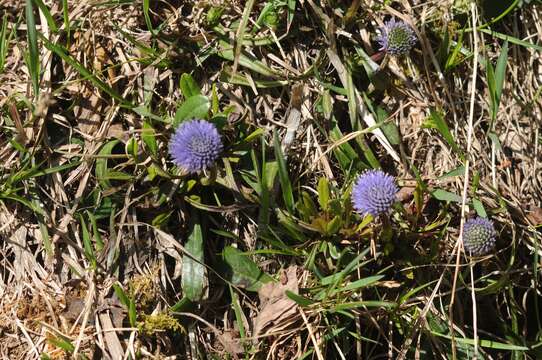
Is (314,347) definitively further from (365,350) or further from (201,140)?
(201,140)

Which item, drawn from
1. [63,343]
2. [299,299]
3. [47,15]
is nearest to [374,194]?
[299,299]

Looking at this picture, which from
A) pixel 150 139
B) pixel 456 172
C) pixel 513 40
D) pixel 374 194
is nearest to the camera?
pixel 374 194

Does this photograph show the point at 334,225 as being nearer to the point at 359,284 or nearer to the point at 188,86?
the point at 359,284

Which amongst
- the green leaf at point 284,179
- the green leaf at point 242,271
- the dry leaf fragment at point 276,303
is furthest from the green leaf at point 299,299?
the green leaf at point 284,179

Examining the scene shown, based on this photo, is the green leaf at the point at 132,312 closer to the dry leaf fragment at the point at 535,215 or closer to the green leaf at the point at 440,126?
the green leaf at the point at 440,126

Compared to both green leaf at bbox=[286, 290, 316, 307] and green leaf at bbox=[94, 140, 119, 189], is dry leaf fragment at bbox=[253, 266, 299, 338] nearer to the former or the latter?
green leaf at bbox=[286, 290, 316, 307]
